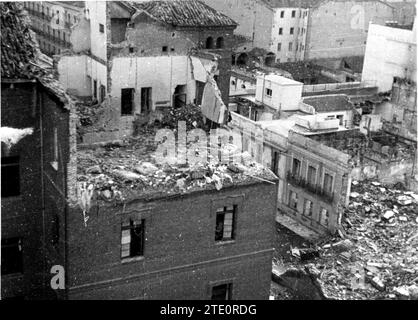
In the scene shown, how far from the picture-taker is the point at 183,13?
19.9 metres

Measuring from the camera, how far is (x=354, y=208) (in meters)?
27.8

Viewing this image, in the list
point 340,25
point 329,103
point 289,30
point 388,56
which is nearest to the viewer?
point 329,103

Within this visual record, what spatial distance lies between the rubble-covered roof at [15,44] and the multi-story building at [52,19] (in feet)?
62.4

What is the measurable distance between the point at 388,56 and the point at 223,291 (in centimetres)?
3224

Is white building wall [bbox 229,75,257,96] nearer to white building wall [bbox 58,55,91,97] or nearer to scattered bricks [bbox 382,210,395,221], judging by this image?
scattered bricks [bbox 382,210,395,221]

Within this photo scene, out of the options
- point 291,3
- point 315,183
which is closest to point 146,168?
point 315,183

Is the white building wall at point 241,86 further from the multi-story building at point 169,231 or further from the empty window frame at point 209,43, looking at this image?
the multi-story building at point 169,231

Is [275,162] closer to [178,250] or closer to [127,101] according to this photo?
[127,101]

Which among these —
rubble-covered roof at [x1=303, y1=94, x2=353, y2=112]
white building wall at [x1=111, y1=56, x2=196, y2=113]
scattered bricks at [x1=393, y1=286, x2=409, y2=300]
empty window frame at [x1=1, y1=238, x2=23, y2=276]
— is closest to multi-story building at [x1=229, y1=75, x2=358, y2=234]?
rubble-covered roof at [x1=303, y1=94, x2=353, y2=112]

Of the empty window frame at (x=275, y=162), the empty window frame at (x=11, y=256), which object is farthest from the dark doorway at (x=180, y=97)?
the empty window frame at (x=275, y=162)

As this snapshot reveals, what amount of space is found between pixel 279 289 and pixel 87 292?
31.5ft

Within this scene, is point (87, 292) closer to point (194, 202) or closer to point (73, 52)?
point (194, 202)

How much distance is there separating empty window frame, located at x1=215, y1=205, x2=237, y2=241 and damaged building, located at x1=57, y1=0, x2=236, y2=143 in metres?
3.66

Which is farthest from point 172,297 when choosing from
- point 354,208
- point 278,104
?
point 278,104
